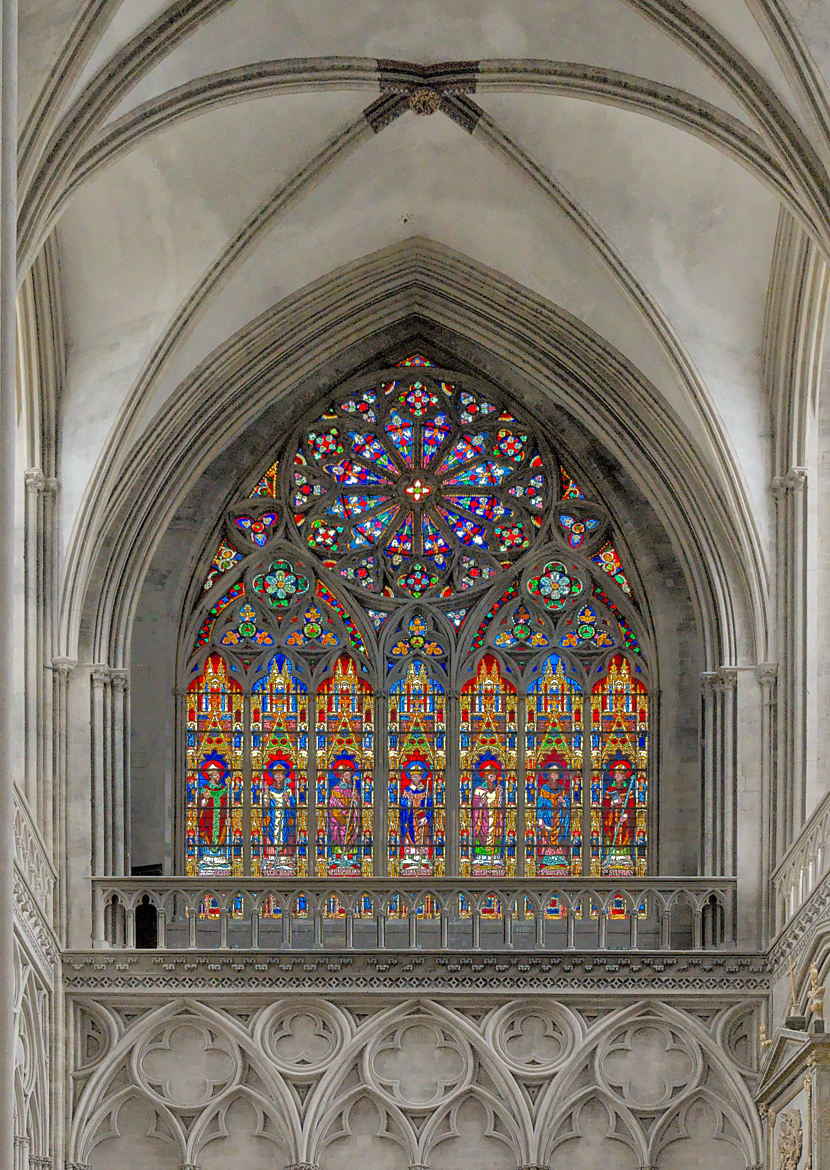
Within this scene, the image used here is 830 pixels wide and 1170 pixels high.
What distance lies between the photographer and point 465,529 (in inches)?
925

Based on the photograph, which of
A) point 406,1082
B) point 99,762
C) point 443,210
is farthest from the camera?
point 443,210

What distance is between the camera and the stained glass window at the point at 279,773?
74.3ft

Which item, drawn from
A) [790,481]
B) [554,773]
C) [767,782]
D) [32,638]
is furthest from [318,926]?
[790,481]

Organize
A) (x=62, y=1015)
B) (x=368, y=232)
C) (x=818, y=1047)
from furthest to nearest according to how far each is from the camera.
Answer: (x=368, y=232)
(x=62, y=1015)
(x=818, y=1047)

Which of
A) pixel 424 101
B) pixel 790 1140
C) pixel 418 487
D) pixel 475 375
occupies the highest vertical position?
pixel 424 101

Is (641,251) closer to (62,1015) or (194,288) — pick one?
(194,288)

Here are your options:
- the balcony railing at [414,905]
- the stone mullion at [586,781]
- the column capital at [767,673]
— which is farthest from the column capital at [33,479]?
the column capital at [767,673]

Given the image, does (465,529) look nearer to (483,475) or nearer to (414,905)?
(483,475)

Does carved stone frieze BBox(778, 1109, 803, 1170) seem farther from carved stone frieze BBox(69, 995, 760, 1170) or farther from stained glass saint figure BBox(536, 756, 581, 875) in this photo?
stained glass saint figure BBox(536, 756, 581, 875)

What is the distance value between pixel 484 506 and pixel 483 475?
29cm

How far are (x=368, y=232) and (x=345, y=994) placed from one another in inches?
255

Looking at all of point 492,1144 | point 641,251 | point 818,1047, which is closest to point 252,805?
point 492,1144

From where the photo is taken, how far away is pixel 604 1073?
2030cm

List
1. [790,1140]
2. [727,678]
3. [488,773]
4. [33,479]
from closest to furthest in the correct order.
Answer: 1. [790,1140]
2. [33,479]
3. [727,678]
4. [488,773]
